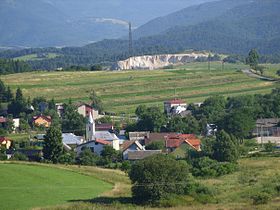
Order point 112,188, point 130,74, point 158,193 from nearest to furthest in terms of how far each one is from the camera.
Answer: point 158,193, point 112,188, point 130,74

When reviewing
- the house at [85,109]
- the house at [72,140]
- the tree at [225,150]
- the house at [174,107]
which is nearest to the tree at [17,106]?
the house at [85,109]

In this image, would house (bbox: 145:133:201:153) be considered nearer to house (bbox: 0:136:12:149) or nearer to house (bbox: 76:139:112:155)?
house (bbox: 76:139:112:155)

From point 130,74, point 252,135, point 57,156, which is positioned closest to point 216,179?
point 57,156

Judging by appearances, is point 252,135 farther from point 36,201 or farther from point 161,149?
point 36,201

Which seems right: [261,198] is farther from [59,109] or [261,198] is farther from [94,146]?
[59,109]

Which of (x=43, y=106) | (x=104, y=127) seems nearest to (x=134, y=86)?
(x=43, y=106)

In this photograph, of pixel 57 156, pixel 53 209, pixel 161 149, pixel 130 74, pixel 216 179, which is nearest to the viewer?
pixel 53 209
